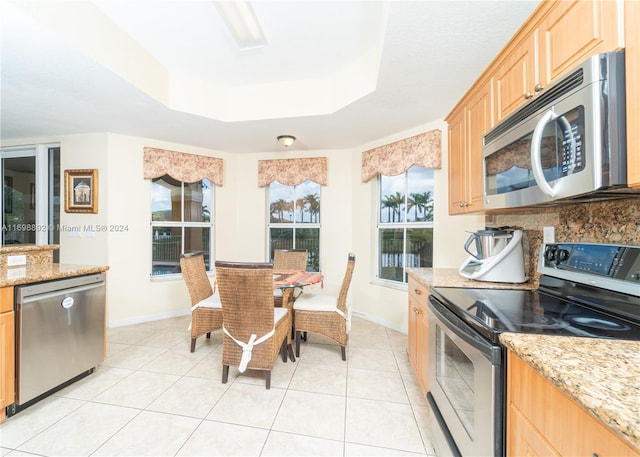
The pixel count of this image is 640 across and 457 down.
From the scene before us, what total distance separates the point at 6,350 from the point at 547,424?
8.91 ft

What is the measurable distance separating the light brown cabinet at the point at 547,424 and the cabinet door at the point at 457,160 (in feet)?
4.57

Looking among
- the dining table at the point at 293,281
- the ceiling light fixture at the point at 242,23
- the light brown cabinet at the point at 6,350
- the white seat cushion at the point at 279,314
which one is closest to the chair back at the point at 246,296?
the white seat cushion at the point at 279,314

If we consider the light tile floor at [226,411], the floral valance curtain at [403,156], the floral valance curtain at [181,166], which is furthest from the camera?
the floral valance curtain at [181,166]

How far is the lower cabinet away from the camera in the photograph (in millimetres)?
1771

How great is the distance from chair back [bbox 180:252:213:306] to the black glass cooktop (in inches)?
86.9

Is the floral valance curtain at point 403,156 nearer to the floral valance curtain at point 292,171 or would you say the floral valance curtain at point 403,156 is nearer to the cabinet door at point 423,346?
the floral valance curtain at point 292,171

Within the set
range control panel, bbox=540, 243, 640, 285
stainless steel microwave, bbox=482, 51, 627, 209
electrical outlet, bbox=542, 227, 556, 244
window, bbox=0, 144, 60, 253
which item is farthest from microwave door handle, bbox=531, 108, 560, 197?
window, bbox=0, 144, 60, 253

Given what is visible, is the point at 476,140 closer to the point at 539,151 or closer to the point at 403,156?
the point at 539,151

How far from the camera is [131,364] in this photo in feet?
7.94

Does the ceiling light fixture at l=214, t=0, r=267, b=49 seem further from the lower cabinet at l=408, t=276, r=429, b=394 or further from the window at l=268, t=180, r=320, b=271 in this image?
the lower cabinet at l=408, t=276, r=429, b=394

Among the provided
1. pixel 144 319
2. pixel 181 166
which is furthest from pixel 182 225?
pixel 144 319

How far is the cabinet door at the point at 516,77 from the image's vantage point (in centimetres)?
121

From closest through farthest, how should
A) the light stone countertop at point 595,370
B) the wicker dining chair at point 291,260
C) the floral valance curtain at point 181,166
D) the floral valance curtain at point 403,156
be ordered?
the light stone countertop at point 595,370
the floral valance curtain at point 403,156
the wicker dining chair at point 291,260
the floral valance curtain at point 181,166

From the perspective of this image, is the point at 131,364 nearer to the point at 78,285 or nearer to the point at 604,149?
the point at 78,285
